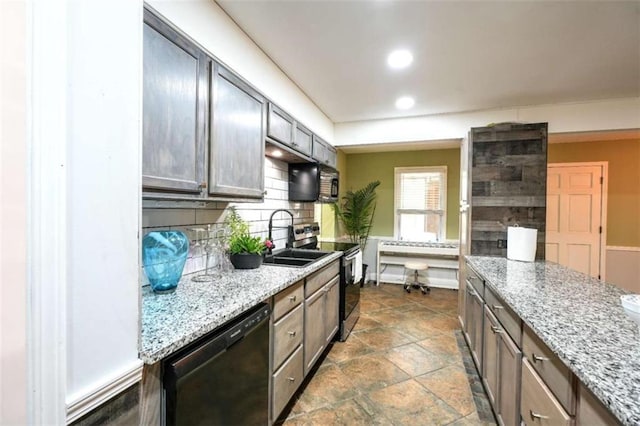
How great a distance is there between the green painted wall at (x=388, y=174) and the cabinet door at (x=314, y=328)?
338 centimetres

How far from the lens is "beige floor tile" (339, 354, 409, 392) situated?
235 centimetres

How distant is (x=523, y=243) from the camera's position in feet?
8.68

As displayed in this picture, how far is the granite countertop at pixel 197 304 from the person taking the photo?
98 cm

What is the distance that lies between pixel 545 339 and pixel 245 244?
1.68 m

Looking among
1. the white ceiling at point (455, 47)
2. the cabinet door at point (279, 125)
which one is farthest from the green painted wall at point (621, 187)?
the cabinet door at point (279, 125)

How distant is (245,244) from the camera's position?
6.76 feet

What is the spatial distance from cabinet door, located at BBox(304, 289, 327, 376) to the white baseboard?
1.36m

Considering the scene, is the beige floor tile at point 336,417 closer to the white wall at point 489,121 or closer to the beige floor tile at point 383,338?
the beige floor tile at point 383,338

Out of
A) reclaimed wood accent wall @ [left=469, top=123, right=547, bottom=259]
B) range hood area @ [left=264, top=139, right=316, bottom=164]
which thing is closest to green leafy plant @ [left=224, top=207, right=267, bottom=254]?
range hood area @ [left=264, top=139, right=316, bottom=164]

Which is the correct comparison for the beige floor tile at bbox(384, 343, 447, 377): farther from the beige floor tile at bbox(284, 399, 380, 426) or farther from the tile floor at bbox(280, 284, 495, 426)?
the beige floor tile at bbox(284, 399, 380, 426)

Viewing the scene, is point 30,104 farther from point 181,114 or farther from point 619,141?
point 619,141

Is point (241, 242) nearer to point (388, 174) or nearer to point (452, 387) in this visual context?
point (452, 387)

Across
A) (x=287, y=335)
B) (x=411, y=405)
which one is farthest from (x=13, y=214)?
(x=411, y=405)

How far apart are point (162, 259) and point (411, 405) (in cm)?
193
